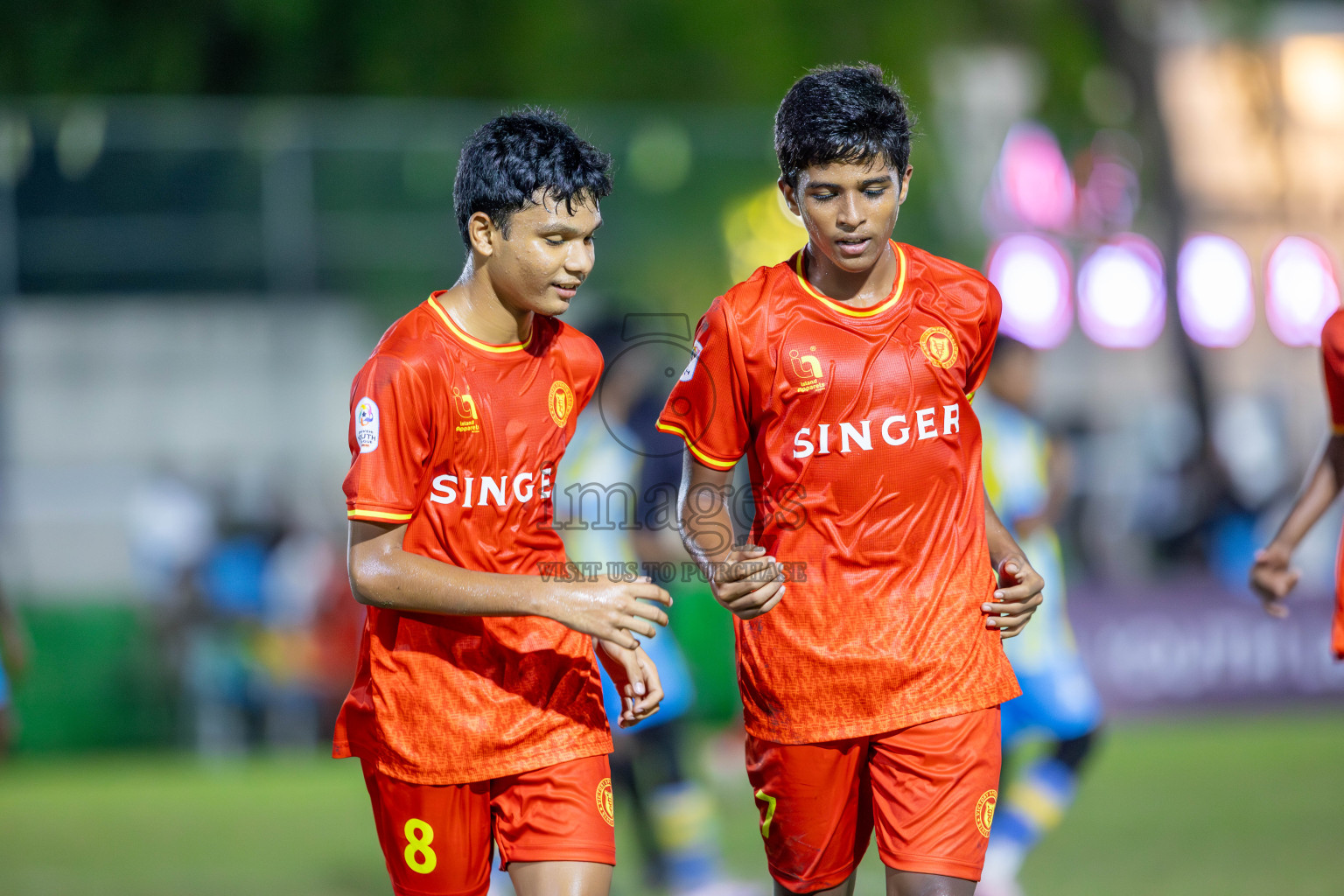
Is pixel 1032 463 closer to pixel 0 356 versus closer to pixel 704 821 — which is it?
pixel 704 821

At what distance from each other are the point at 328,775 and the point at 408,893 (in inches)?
292

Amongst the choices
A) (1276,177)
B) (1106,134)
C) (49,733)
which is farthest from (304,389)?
(1276,177)

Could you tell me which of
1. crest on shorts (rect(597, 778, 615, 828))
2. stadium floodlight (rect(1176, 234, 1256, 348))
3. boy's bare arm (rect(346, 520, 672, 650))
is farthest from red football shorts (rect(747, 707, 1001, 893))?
stadium floodlight (rect(1176, 234, 1256, 348))

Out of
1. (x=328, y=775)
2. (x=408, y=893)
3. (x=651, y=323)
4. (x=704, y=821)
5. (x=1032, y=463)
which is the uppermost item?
(x=651, y=323)

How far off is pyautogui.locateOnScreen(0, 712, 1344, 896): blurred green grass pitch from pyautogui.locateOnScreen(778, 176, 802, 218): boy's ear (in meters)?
3.87

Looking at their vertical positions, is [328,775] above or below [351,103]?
below

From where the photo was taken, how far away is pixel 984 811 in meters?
3.44

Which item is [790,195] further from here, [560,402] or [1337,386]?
[1337,386]

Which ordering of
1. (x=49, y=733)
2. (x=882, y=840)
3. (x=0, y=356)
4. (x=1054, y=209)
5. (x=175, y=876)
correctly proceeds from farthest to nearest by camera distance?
(x=1054, y=209) < (x=0, y=356) < (x=49, y=733) < (x=175, y=876) < (x=882, y=840)

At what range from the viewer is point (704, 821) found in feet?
20.2

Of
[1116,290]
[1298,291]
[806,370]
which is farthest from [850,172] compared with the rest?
[1298,291]

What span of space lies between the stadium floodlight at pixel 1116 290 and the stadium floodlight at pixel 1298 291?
1.84 m

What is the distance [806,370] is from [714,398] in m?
0.23

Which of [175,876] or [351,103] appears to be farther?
[351,103]
